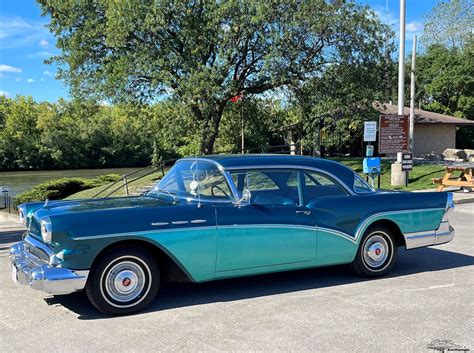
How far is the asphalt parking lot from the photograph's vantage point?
420cm

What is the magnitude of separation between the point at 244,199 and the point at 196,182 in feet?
2.04

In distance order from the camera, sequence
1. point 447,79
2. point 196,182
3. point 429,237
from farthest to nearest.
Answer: point 447,79
point 429,237
point 196,182

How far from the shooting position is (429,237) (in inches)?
263

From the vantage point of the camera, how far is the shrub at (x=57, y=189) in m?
23.3

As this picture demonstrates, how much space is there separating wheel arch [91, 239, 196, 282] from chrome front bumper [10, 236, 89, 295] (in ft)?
0.99

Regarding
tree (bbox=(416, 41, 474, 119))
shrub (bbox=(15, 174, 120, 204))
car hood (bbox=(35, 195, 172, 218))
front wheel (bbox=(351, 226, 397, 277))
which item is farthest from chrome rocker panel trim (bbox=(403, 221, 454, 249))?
tree (bbox=(416, 41, 474, 119))

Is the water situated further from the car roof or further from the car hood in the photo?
the car roof

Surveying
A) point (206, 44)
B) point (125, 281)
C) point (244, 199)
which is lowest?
point (125, 281)

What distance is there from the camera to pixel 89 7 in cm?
2638

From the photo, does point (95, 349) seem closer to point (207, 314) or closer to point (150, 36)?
point (207, 314)

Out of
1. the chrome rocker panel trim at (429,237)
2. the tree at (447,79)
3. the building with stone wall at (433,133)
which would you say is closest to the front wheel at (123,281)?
the chrome rocker panel trim at (429,237)

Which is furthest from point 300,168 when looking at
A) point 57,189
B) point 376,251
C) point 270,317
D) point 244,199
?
point 57,189


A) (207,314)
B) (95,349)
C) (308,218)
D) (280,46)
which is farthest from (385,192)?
(280,46)

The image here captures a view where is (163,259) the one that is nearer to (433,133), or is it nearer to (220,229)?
(220,229)
